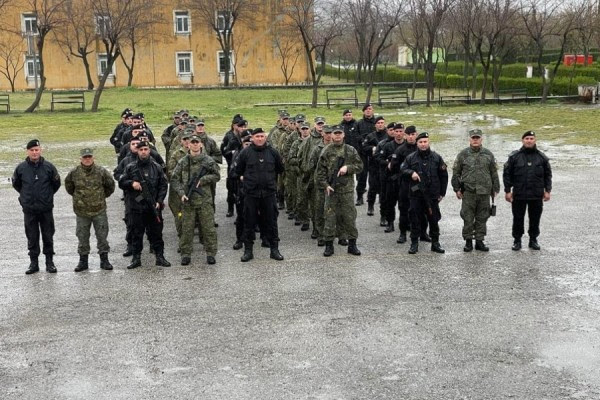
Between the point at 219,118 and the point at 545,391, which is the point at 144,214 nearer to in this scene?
the point at 545,391

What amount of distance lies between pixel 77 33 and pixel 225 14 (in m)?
10.7

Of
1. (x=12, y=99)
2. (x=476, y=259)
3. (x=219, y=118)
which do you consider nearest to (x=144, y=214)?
(x=476, y=259)

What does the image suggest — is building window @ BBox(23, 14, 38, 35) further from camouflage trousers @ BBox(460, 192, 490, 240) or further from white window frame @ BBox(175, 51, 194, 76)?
camouflage trousers @ BBox(460, 192, 490, 240)

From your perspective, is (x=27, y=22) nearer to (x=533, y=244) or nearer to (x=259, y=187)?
(x=259, y=187)

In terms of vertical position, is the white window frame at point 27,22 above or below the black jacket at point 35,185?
above

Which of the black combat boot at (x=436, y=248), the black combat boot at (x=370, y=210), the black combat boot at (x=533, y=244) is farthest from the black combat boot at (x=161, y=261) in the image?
the black combat boot at (x=533, y=244)

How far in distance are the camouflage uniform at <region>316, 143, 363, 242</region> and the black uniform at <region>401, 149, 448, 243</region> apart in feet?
2.68

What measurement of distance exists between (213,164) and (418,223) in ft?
10.0

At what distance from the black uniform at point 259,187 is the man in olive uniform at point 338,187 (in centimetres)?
70

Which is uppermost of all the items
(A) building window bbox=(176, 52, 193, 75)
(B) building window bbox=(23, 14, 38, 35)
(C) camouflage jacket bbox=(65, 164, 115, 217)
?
(B) building window bbox=(23, 14, 38, 35)

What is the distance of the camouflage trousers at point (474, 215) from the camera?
11.0 meters

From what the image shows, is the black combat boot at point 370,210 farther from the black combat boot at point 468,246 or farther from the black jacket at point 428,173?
the black combat boot at point 468,246

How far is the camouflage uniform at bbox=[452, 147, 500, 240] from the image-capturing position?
10945mm

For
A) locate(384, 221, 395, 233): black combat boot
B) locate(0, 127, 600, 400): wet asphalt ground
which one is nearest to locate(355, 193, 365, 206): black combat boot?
locate(384, 221, 395, 233): black combat boot
